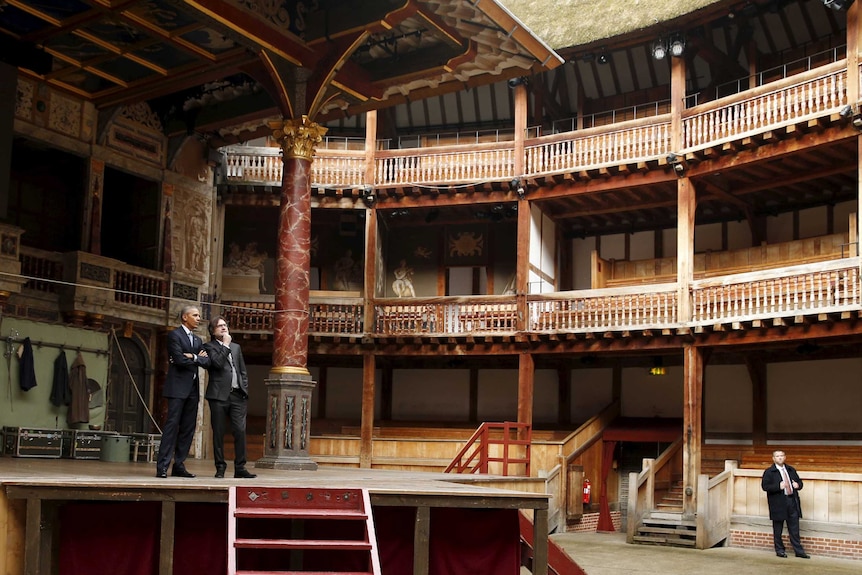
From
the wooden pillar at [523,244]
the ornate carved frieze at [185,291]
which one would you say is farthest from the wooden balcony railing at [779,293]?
the ornate carved frieze at [185,291]

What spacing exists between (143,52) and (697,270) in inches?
570

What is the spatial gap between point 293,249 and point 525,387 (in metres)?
10.8

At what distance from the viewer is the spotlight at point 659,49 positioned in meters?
23.5

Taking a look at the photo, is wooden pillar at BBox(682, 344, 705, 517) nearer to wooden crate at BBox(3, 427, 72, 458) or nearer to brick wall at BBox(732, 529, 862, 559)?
brick wall at BBox(732, 529, 862, 559)

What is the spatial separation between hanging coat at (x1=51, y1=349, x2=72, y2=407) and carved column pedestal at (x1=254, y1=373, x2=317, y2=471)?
5161 mm

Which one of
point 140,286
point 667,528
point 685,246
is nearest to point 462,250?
point 685,246

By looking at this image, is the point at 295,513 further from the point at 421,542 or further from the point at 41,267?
the point at 41,267

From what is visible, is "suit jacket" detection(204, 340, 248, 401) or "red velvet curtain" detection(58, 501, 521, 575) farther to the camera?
"suit jacket" detection(204, 340, 248, 401)

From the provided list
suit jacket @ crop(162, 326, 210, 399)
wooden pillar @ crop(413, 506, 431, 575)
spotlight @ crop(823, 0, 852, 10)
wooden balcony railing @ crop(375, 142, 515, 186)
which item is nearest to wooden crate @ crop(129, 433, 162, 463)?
suit jacket @ crop(162, 326, 210, 399)

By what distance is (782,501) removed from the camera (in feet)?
63.5

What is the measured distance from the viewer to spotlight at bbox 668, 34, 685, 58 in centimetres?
2344

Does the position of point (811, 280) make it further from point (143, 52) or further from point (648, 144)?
point (143, 52)

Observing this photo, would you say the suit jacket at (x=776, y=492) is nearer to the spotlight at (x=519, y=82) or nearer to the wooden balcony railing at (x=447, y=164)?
the wooden balcony railing at (x=447, y=164)

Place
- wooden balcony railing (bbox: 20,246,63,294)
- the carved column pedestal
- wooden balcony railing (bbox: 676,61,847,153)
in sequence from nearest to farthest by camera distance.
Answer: the carved column pedestal, wooden balcony railing (bbox: 20,246,63,294), wooden balcony railing (bbox: 676,61,847,153)
